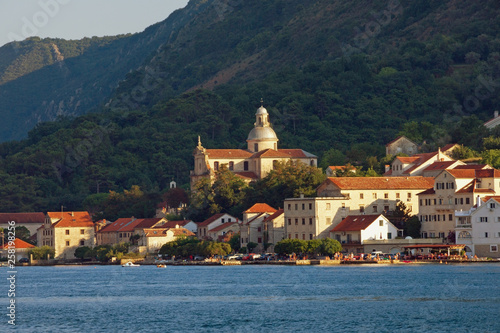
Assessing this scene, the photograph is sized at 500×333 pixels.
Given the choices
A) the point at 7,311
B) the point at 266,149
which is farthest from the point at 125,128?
the point at 7,311

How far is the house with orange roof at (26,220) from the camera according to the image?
496 ft

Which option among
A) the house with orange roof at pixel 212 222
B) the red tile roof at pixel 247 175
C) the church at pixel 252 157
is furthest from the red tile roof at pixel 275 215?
the red tile roof at pixel 247 175

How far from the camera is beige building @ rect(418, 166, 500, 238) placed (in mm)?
105688

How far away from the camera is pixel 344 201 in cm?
11206

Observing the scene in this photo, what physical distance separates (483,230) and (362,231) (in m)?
11.9

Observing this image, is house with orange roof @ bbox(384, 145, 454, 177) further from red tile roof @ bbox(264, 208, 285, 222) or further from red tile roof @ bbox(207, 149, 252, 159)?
red tile roof @ bbox(207, 149, 252, 159)

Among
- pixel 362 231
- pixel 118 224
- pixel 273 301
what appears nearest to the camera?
pixel 273 301

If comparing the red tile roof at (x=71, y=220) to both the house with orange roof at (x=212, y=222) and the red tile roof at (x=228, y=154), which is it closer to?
the house with orange roof at (x=212, y=222)

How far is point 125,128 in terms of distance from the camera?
195 m

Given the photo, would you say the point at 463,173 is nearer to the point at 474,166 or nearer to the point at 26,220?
the point at 474,166

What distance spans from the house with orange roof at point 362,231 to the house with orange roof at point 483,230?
301 inches

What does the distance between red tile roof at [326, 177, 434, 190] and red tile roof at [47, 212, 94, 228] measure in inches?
1410

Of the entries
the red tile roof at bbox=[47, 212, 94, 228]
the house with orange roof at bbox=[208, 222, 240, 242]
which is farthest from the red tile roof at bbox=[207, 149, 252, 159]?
the house with orange roof at bbox=[208, 222, 240, 242]

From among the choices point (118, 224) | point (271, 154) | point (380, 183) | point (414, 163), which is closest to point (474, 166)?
point (380, 183)
